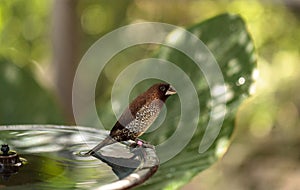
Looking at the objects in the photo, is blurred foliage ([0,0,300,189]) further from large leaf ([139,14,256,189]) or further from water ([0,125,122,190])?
water ([0,125,122,190])

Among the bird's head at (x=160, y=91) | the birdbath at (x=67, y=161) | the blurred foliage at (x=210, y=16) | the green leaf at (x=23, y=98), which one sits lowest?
the birdbath at (x=67, y=161)

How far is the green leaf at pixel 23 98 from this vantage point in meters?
0.92

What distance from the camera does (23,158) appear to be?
19.7 inches

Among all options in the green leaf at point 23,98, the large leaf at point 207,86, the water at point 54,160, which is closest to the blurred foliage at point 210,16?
the green leaf at point 23,98

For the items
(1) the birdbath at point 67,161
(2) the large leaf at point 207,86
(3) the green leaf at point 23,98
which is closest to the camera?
(1) the birdbath at point 67,161

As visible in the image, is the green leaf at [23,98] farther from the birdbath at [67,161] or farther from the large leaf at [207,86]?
the birdbath at [67,161]

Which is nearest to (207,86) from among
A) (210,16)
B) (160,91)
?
(160,91)

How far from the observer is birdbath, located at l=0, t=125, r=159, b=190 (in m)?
0.44

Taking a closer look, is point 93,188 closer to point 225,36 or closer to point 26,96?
point 225,36

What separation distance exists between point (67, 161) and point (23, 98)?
0.46 metres

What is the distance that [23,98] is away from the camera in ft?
3.08

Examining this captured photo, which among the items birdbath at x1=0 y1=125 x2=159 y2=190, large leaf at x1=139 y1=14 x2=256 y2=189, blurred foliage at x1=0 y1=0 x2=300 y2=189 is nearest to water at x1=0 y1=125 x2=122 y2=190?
birdbath at x1=0 y1=125 x2=159 y2=190

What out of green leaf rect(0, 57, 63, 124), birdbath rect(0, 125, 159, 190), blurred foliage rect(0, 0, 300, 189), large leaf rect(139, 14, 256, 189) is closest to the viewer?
birdbath rect(0, 125, 159, 190)

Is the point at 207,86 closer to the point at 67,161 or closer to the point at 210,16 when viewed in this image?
the point at 67,161
